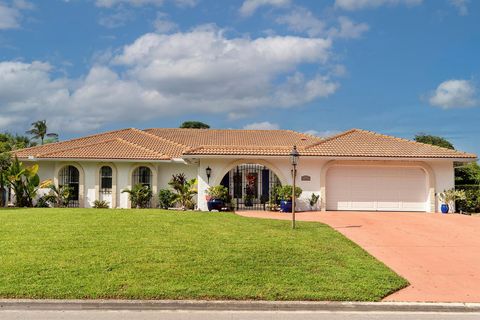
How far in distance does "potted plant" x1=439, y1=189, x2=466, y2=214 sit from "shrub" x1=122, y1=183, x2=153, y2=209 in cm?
1508

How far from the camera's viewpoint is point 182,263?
9.20m

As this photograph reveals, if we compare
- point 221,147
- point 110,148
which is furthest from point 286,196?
point 110,148

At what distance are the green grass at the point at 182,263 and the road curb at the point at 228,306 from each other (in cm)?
20

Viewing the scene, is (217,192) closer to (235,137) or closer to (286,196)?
(286,196)

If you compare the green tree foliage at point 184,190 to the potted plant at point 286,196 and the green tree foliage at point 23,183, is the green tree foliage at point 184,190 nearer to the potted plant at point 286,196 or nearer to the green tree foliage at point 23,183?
the potted plant at point 286,196

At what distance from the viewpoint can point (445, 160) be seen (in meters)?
21.0

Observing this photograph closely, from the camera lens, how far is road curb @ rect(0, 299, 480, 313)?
7.22 m

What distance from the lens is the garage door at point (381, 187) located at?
70.4ft

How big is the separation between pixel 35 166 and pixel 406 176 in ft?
63.3

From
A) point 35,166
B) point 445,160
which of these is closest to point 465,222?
point 445,160

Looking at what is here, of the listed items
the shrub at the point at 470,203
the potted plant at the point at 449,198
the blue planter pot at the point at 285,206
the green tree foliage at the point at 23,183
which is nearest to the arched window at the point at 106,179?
the green tree foliage at the point at 23,183

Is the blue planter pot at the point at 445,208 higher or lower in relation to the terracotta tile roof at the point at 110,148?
lower

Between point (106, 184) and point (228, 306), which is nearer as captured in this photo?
point (228, 306)

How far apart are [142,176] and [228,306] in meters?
16.7
